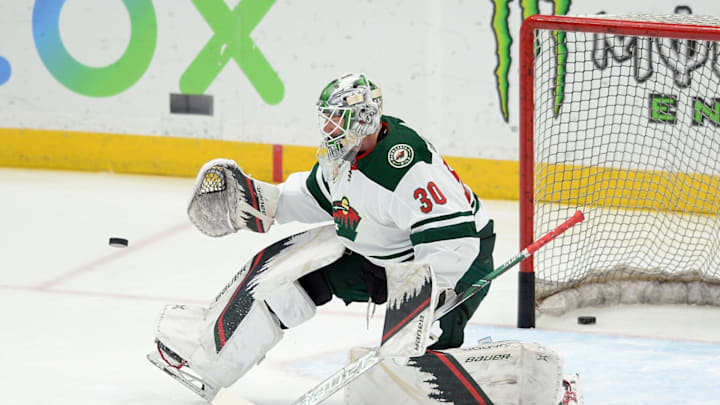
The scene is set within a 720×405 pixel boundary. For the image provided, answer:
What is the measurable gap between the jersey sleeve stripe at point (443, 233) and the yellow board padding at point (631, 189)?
193 centimetres

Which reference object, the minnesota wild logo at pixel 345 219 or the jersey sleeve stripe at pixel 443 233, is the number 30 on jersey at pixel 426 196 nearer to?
the jersey sleeve stripe at pixel 443 233

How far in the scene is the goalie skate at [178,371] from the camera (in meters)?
3.53

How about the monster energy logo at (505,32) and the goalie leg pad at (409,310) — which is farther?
the monster energy logo at (505,32)

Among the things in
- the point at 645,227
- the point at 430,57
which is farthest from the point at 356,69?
the point at 645,227

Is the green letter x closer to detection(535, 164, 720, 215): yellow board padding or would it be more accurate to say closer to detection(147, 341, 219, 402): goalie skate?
detection(535, 164, 720, 215): yellow board padding

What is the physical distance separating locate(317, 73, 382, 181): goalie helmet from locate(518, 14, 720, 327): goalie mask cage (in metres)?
1.15

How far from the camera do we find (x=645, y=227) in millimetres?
5477

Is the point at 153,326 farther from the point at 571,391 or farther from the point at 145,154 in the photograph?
the point at 145,154

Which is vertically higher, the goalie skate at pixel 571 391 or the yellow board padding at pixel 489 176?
the yellow board padding at pixel 489 176

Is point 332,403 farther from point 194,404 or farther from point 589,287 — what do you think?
point 589,287

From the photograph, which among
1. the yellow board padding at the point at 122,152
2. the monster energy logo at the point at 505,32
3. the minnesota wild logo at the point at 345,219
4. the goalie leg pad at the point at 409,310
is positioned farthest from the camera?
the yellow board padding at the point at 122,152

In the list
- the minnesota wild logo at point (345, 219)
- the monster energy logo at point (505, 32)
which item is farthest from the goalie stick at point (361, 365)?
the monster energy logo at point (505, 32)

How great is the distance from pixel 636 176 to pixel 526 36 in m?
1.49

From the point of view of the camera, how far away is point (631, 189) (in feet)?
16.9
